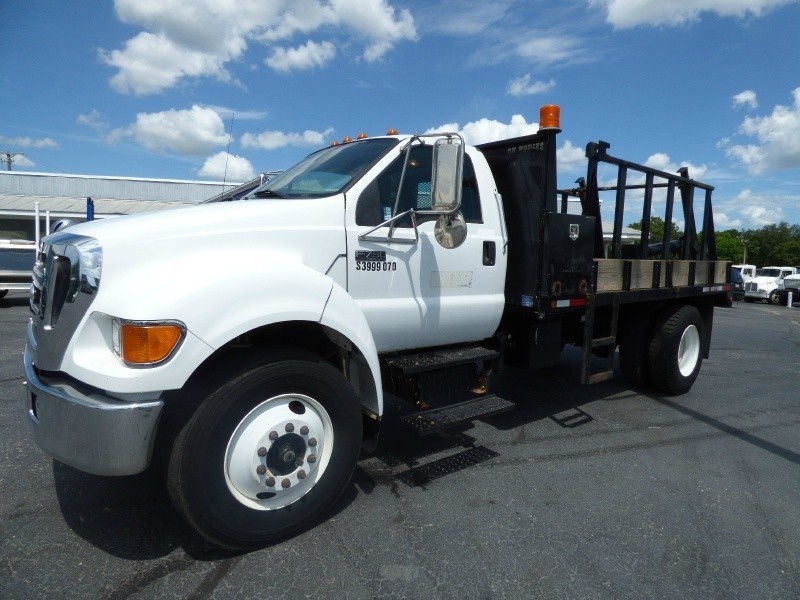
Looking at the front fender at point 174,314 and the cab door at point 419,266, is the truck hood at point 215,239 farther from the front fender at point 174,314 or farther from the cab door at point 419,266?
the cab door at point 419,266

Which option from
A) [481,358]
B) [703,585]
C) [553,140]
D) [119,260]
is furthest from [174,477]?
[553,140]

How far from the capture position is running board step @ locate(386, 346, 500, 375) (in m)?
3.59

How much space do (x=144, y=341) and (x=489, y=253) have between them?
2470mm

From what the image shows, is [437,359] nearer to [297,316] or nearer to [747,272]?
[297,316]

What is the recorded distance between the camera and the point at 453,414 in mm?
3670

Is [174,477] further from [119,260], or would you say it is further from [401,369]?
[401,369]

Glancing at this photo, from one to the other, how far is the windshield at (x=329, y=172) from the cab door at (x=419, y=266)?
0.15m

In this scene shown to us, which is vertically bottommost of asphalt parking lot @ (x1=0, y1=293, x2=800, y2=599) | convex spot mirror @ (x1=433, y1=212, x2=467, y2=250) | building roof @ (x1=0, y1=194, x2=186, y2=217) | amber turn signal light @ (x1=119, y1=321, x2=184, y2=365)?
asphalt parking lot @ (x1=0, y1=293, x2=800, y2=599)

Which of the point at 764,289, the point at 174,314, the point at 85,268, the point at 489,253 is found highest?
the point at 489,253

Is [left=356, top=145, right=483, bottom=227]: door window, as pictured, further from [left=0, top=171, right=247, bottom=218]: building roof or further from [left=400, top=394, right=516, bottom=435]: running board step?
[left=0, top=171, right=247, bottom=218]: building roof

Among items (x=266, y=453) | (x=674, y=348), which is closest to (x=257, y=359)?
(x=266, y=453)

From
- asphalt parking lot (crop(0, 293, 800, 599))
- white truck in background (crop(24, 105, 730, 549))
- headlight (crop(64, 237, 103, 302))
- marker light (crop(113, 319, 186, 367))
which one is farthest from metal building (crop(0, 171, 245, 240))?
marker light (crop(113, 319, 186, 367))

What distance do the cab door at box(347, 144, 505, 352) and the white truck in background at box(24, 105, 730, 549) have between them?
0.01 meters

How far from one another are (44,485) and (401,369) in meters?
2.33
